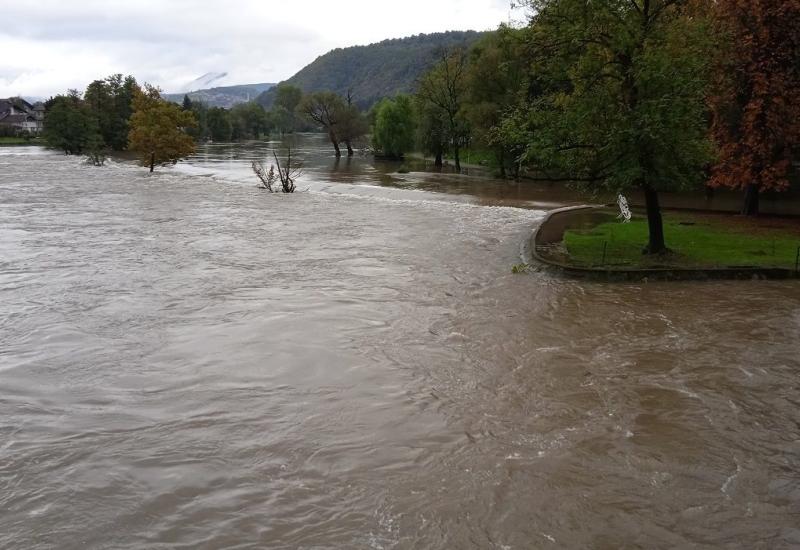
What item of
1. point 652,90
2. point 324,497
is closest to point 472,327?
point 324,497

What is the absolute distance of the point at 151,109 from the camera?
58.3m

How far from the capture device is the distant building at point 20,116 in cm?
14500

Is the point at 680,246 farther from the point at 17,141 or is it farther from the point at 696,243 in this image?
the point at 17,141

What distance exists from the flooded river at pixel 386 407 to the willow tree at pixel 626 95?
3958 mm

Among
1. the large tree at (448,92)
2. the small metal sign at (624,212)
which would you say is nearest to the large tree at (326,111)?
the large tree at (448,92)

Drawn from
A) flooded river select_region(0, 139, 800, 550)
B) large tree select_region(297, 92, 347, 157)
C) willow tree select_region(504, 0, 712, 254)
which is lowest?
flooded river select_region(0, 139, 800, 550)

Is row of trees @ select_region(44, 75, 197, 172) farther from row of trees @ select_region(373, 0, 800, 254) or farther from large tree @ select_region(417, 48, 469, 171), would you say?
row of trees @ select_region(373, 0, 800, 254)

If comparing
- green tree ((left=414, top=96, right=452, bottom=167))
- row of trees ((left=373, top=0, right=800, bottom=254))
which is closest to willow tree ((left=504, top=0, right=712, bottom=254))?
row of trees ((left=373, top=0, right=800, bottom=254))

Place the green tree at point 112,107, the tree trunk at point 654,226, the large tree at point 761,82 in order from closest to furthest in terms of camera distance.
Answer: the tree trunk at point 654,226
the large tree at point 761,82
the green tree at point 112,107

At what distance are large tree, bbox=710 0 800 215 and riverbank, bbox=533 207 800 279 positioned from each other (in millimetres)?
2803

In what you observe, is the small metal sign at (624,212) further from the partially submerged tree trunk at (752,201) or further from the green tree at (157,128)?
the green tree at (157,128)

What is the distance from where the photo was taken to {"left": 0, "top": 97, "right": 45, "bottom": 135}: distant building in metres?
145

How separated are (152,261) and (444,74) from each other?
51.5 meters

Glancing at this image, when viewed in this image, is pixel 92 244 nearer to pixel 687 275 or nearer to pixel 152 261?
pixel 152 261
